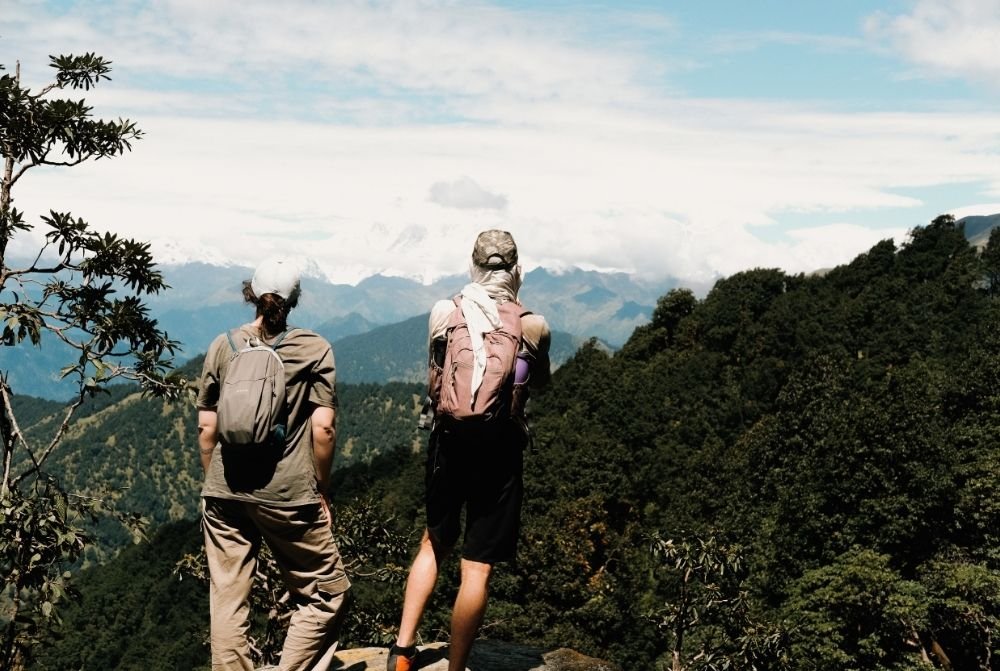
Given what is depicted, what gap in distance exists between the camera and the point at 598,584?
177ft

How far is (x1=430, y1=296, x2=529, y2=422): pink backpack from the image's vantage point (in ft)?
15.7

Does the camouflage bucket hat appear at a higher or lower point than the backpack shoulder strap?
higher

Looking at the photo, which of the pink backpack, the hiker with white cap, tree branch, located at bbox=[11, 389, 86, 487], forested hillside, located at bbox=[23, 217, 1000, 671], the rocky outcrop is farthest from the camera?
forested hillside, located at bbox=[23, 217, 1000, 671]

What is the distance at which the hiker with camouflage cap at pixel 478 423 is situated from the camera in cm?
487

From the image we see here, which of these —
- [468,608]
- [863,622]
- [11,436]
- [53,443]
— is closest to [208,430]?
[468,608]

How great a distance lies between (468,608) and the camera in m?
5.34

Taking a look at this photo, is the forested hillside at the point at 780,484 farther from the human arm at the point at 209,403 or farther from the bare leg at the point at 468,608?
the human arm at the point at 209,403

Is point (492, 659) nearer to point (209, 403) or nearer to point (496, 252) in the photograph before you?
point (209, 403)

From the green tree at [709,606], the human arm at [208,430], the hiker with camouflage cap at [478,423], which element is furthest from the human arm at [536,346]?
the green tree at [709,606]

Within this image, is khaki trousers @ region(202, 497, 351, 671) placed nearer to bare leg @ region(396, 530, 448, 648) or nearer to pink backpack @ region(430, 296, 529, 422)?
bare leg @ region(396, 530, 448, 648)

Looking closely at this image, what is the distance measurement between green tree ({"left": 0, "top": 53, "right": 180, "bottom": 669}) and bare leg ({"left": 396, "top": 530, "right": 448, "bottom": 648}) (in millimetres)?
3322

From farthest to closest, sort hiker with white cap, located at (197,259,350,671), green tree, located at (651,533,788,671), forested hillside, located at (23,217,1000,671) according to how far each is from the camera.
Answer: forested hillside, located at (23,217,1000,671)
green tree, located at (651,533,788,671)
hiker with white cap, located at (197,259,350,671)

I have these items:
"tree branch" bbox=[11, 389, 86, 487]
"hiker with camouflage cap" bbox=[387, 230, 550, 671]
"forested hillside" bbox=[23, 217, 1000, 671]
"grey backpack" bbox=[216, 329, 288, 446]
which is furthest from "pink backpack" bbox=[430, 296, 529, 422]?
"forested hillside" bbox=[23, 217, 1000, 671]

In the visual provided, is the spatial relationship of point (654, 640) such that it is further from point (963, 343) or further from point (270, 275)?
point (270, 275)
